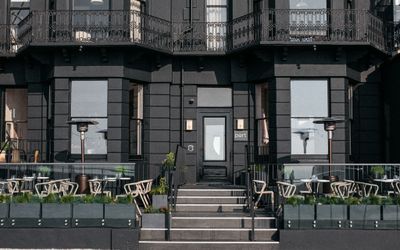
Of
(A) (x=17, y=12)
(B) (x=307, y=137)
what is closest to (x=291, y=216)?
(B) (x=307, y=137)

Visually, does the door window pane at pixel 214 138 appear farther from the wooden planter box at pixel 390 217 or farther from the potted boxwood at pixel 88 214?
the wooden planter box at pixel 390 217

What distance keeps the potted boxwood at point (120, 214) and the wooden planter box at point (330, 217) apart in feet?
13.4

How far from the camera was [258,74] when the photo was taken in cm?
1653

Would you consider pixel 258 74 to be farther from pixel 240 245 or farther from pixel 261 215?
pixel 240 245

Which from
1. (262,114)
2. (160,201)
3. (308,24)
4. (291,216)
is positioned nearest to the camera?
(291,216)

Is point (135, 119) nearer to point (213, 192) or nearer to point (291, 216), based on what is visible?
point (213, 192)

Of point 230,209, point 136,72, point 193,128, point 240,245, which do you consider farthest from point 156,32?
point 240,245

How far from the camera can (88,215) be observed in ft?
37.8

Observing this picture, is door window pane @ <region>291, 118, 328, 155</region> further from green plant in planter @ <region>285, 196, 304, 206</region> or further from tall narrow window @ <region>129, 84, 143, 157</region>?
tall narrow window @ <region>129, 84, 143, 157</region>

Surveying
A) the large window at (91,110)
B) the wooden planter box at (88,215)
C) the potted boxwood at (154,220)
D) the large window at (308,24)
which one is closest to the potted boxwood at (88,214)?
the wooden planter box at (88,215)

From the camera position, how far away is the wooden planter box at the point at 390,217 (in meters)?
11.3

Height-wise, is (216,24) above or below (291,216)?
above

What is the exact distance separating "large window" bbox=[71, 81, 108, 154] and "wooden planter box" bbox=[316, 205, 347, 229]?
7225 millimetres

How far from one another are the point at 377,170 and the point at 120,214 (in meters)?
6.44
